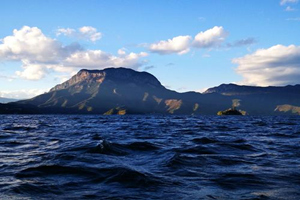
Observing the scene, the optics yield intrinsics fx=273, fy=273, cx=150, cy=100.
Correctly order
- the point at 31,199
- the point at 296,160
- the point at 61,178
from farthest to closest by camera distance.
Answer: the point at 296,160 < the point at 61,178 < the point at 31,199

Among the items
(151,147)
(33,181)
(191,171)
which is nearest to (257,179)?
(191,171)

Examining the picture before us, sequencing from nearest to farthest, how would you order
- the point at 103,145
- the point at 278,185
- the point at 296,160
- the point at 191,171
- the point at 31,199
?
the point at 31,199 → the point at 278,185 → the point at 191,171 → the point at 296,160 → the point at 103,145

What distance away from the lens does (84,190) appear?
1105 centimetres

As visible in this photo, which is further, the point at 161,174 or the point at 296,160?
the point at 296,160

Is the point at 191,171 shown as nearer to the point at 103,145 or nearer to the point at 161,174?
the point at 161,174

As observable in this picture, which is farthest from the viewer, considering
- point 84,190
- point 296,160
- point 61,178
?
point 296,160

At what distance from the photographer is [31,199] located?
392 inches

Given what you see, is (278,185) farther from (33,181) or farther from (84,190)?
(33,181)

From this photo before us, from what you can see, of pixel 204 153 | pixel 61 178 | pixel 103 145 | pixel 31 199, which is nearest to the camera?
pixel 31 199

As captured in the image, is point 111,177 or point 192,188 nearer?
point 192,188

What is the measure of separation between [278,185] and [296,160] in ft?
24.0

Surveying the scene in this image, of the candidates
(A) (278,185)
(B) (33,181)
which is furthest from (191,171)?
(B) (33,181)

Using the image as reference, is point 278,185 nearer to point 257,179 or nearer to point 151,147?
point 257,179

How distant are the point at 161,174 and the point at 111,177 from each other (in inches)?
101
